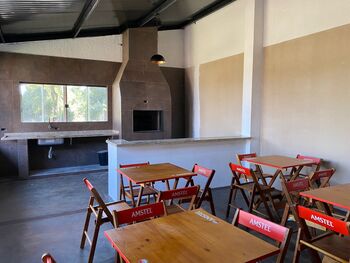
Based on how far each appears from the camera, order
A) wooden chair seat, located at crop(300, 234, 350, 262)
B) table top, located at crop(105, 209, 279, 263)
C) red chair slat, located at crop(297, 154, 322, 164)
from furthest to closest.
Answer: red chair slat, located at crop(297, 154, 322, 164) → wooden chair seat, located at crop(300, 234, 350, 262) → table top, located at crop(105, 209, 279, 263)

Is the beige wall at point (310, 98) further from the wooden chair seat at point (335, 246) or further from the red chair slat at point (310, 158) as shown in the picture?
the wooden chair seat at point (335, 246)

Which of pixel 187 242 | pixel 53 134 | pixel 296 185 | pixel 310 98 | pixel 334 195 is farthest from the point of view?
pixel 53 134

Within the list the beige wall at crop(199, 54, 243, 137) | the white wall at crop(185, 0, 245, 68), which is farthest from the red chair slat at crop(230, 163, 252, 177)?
the white wall at crop(185, 0, 245, 68)

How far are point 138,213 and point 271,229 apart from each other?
803 mm

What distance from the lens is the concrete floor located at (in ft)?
8.14

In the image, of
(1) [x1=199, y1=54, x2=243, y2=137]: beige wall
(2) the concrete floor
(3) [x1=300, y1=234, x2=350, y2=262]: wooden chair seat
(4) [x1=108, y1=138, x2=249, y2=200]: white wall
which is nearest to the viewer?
(3) [x1=300, y1=234, x2=350, y2=262]: wooden chair seat

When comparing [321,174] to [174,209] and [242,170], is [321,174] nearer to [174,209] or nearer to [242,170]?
[242,170]

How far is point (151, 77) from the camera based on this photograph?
6.25 meters

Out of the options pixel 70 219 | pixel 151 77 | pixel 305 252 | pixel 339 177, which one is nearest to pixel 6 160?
pixel 70 219

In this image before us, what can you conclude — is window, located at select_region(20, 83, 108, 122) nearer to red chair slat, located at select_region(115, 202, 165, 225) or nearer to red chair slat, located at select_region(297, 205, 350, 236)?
red chair slat, located at select_region(115, 202, 165, 225)

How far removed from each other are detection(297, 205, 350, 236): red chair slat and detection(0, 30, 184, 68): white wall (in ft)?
18.6

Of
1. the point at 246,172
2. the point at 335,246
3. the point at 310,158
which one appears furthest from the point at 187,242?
the point at 310,158

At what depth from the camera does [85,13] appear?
14.4 ft

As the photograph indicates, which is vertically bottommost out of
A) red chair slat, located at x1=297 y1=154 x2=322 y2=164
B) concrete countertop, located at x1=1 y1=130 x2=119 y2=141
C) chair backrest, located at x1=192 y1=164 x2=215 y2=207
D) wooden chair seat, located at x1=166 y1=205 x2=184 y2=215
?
wooden chair seat, located at x1=166 y1=205 x2=184 y2=215
